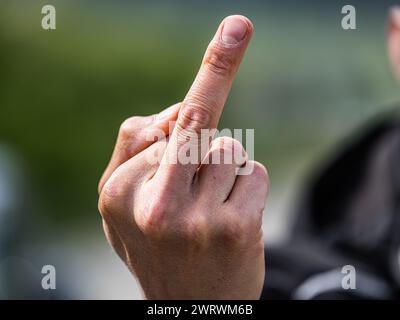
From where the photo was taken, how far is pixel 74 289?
3.21 meters

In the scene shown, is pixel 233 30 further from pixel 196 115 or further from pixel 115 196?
pixel 115 196

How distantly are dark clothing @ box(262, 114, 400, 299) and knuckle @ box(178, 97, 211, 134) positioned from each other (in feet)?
2.31

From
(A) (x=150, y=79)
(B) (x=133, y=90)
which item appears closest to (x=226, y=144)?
(B) (x=133, y=90)

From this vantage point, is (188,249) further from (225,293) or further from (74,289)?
(74,289)

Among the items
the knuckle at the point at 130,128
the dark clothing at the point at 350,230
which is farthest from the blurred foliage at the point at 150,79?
the knuckle at the point at 130,128

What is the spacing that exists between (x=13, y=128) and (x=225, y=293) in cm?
352

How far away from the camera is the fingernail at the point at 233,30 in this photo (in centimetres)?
91

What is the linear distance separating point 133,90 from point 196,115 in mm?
3753

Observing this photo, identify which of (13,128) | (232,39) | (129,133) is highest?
(232,39)

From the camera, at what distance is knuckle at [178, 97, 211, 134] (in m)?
0.93

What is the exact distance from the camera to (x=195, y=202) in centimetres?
95

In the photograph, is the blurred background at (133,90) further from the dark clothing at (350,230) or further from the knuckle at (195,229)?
the knuckle at (195,229)

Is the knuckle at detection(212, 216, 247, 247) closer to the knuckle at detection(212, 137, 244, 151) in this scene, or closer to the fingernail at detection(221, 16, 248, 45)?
the knuckle at detection(212, 137, 244, 151)
